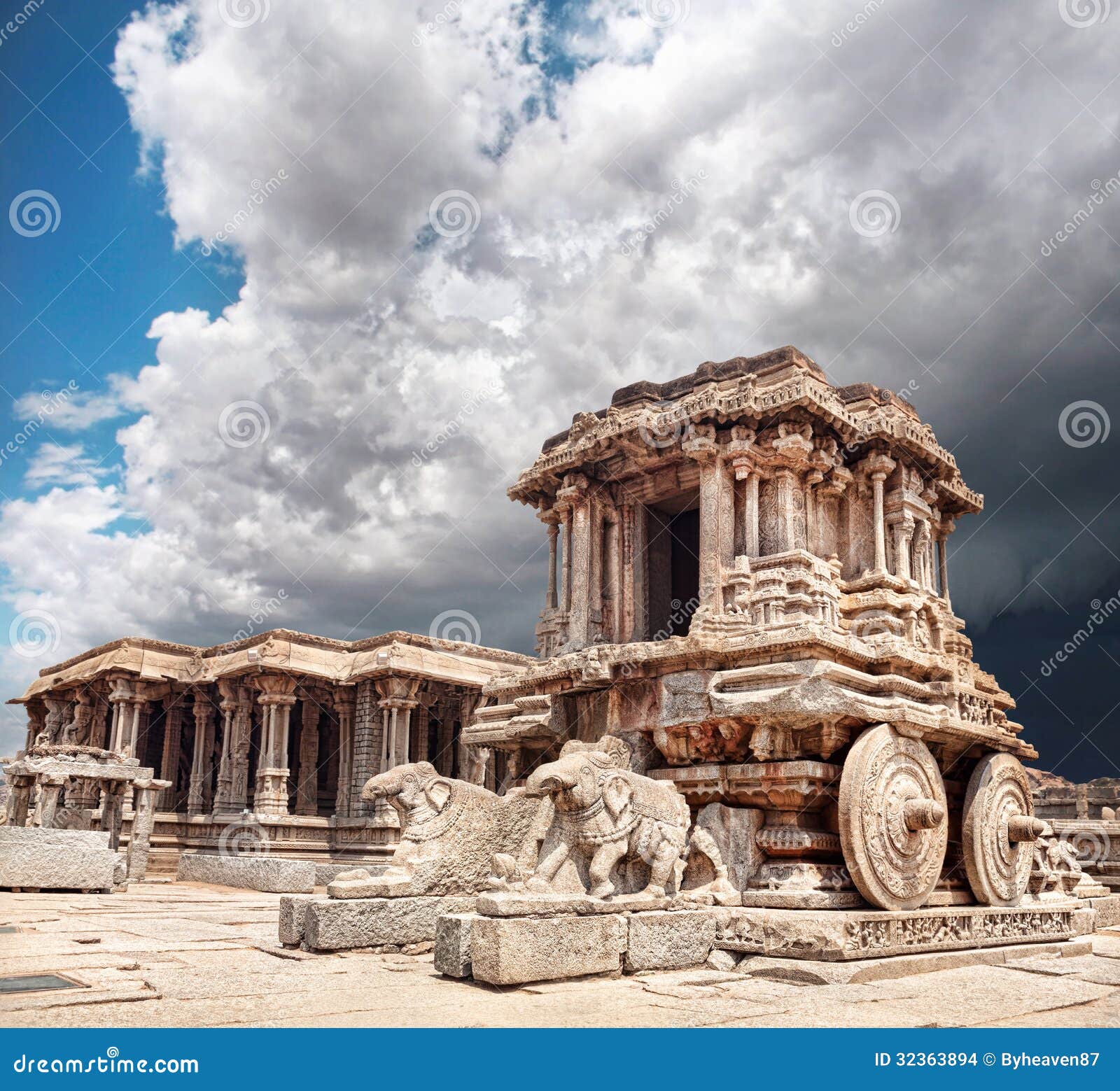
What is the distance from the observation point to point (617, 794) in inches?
297

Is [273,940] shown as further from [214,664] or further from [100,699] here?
[100,699]

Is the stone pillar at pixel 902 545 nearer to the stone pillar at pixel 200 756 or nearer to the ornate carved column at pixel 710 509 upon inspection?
the ornate carved column at pixel 710 509

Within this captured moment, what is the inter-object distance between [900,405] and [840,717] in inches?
244

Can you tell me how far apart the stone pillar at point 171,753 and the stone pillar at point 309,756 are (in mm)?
4508

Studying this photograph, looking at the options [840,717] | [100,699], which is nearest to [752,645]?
[840,717]

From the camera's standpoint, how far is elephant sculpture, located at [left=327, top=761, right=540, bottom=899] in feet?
26.9

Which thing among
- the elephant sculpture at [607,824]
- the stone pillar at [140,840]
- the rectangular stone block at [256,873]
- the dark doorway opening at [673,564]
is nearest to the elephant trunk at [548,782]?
the elephant sculpture at [607,824]

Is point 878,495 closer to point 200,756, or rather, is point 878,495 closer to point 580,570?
point 580,570

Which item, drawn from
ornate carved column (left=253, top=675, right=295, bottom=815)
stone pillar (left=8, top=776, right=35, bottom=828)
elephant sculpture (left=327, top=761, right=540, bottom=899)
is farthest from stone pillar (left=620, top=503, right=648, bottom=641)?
ornate carved column (left=253, top=675, right=295, bottom=815)

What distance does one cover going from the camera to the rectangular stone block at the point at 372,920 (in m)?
7.33

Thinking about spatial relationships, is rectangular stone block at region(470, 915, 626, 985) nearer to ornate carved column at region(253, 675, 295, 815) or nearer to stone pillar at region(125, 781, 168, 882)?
stone pillar at region(125, 781, 168, 882)

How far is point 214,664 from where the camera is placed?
34375mm

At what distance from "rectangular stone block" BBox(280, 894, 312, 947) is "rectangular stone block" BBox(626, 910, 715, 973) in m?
2.39

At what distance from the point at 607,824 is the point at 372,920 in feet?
6.11
